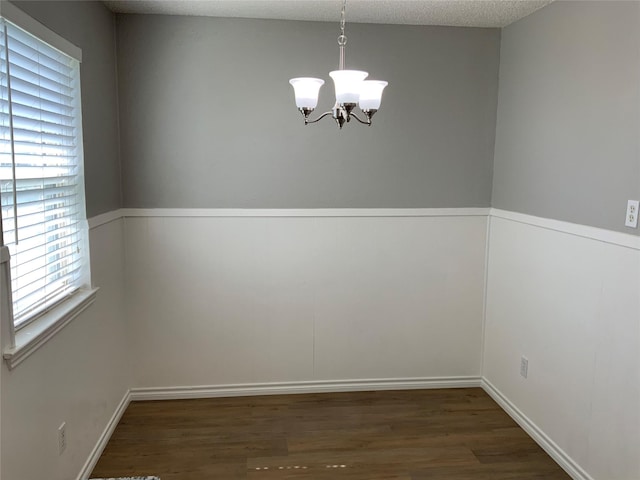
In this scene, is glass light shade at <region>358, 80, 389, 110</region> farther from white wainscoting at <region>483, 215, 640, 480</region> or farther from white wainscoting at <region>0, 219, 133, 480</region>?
white wainscoting at <region>0, 219, 133, 480</region>

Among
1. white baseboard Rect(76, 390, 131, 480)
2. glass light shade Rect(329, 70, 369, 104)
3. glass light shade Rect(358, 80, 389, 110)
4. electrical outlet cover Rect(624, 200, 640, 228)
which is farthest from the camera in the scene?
white baseboard Rect(76, 390, 131, 480)

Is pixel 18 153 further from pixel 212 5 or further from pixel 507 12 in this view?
pixel 507 12

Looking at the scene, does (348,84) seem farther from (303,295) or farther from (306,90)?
(303,295)

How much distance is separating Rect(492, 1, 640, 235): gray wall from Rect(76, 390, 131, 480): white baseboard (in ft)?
8.85

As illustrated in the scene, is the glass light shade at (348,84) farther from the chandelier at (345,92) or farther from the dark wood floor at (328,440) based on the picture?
the dark wood floor at (328,440)

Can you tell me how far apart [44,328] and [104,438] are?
A: 1.13 metres

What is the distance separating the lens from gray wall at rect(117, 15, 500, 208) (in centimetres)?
312

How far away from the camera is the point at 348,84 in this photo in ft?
6.40

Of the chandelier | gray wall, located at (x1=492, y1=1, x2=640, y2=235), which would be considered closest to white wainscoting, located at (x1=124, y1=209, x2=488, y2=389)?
gray wall, located at (x1=492, y1=1, x2=640, y2=235)

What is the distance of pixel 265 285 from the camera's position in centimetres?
337

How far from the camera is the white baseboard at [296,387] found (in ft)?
11.1

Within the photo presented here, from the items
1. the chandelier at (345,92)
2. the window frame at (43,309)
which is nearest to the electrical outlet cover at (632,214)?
the chandelier at (345,92)

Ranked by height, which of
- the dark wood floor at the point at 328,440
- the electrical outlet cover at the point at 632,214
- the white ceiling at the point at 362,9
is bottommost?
the dark wood floor at the point at 328,440

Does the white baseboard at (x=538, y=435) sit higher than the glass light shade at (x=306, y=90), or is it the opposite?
the glass light shade at (x=306, y=90)
